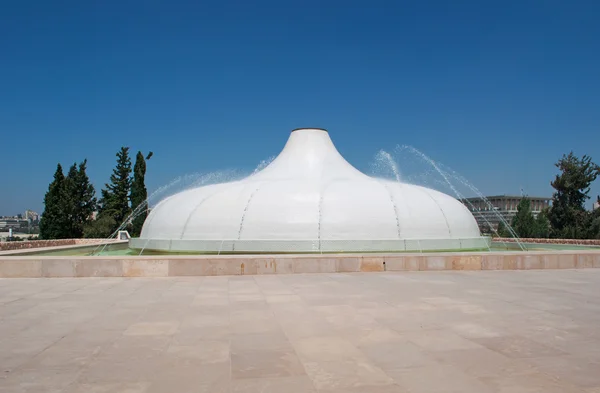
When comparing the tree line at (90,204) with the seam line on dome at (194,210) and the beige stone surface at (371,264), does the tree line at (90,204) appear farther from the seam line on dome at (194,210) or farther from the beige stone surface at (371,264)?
the beige stone surface at (371,264)

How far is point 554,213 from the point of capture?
4412 cm

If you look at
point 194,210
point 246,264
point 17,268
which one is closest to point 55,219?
point 194,210

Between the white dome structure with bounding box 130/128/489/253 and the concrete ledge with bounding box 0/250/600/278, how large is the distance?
166 inches

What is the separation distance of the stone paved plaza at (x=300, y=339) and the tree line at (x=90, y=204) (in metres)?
34.0

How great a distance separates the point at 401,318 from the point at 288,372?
8.51ft

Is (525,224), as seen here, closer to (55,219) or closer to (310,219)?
(310,219)

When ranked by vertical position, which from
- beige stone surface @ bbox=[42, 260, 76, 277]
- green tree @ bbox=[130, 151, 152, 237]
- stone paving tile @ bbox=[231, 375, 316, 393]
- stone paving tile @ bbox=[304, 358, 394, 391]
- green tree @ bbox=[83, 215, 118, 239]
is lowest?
stone paving tile @ bbox=[231, 375, 316, 393]

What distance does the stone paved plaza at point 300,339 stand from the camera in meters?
4.09

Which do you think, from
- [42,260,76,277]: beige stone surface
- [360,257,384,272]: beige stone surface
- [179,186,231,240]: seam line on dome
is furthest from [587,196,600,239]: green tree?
[42,260,76,277]: beige stone surface

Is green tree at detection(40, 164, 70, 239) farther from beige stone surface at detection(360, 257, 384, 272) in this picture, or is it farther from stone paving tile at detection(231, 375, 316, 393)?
stone paving tile at detection(231, 375, 316, 393)

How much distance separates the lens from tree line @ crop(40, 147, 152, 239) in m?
40.5

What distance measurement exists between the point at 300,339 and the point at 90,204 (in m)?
54.8

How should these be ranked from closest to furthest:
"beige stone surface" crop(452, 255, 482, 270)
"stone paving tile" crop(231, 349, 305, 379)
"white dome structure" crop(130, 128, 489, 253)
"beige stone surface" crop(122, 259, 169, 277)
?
"stone paving tile" crop(231, 349, 305, 379) < "beige stone surface" crop(122, 259, 169, 277) < "beige stone surface" crop(452, 255, 482, 270) < "white dome structure" crop(130, 128, 489, 253)

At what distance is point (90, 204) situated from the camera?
5519 cm
